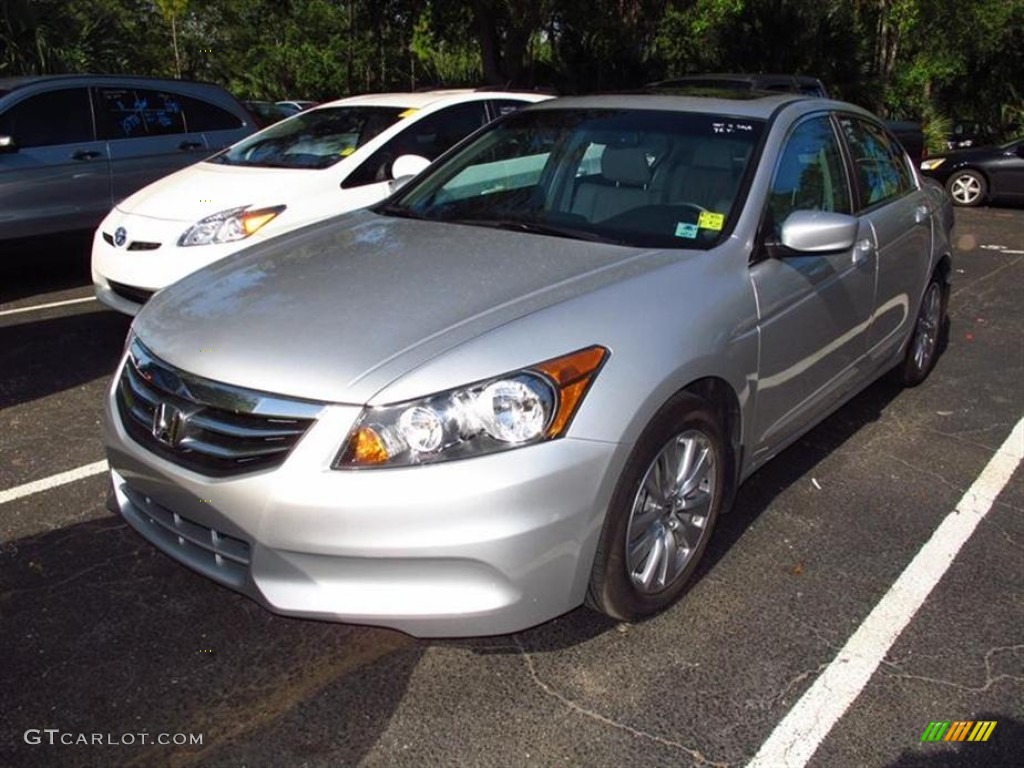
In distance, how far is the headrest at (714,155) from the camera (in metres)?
3.58

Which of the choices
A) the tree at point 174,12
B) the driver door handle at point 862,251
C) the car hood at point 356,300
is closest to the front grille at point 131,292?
the car hood at point 356,300

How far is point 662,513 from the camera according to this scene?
9.57ft

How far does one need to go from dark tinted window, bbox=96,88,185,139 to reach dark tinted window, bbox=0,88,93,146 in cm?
14

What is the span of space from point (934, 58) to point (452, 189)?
22816 mm

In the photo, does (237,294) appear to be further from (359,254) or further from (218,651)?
(218,651)

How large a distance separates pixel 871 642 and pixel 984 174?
12.8 metres

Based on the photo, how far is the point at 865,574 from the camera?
3.36m

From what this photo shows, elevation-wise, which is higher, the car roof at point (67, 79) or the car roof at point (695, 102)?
the car roof at point (695, 102)

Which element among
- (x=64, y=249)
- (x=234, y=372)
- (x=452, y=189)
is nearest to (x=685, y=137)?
(x=452, y=189)

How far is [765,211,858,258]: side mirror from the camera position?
3240mm

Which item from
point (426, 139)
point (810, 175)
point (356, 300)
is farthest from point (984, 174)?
point (356, 300)

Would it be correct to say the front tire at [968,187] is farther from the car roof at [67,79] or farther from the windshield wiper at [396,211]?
the windshield wiper at [396,211]

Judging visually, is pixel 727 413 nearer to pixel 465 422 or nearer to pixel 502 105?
pixel 465 422

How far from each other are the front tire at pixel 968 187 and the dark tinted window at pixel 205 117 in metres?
10.6
